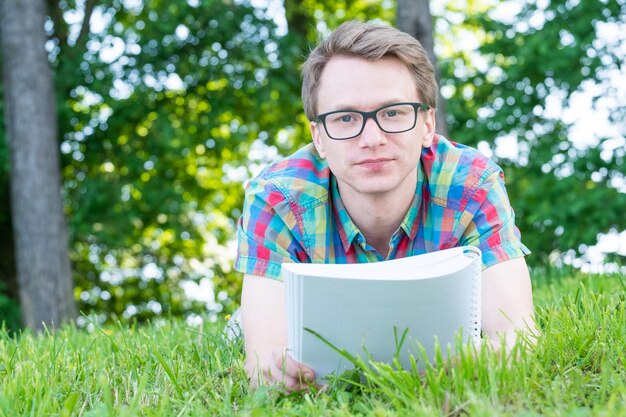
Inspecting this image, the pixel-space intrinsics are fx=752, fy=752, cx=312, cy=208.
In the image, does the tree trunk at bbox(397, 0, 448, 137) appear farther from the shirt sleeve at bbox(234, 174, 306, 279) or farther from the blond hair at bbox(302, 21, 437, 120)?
the shirt sleeve at bbox(234, 174, 306, 279)

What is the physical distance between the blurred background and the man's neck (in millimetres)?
3809

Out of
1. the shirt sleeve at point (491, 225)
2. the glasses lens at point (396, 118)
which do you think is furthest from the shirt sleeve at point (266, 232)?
the shirt sleeve at point (491, 225)

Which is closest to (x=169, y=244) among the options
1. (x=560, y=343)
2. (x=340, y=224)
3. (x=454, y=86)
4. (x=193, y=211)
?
(x=193, y=211)

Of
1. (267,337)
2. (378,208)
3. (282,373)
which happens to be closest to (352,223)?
(378,208)

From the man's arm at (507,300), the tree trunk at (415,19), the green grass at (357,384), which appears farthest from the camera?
the tree trunk at (415,19)

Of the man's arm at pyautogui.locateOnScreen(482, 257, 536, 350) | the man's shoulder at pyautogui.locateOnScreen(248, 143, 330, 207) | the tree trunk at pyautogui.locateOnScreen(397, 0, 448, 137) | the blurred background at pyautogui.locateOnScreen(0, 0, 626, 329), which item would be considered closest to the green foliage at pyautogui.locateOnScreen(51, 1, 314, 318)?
the blurred background at pyautogui.locateOnScreen(0, 0, 626, 329)

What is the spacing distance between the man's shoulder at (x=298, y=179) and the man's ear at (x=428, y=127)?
400mm

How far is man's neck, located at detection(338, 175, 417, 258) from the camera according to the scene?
9.40ft

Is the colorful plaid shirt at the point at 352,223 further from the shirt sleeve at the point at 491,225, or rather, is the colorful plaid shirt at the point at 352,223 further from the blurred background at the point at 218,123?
the blurred background at the point at 218,123

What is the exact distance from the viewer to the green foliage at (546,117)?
286 inches

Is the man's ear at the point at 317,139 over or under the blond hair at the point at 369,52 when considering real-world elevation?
under

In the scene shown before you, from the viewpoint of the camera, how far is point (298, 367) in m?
2.37

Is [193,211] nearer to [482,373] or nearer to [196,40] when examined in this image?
[196,40]

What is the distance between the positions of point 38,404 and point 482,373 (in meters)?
1.38
